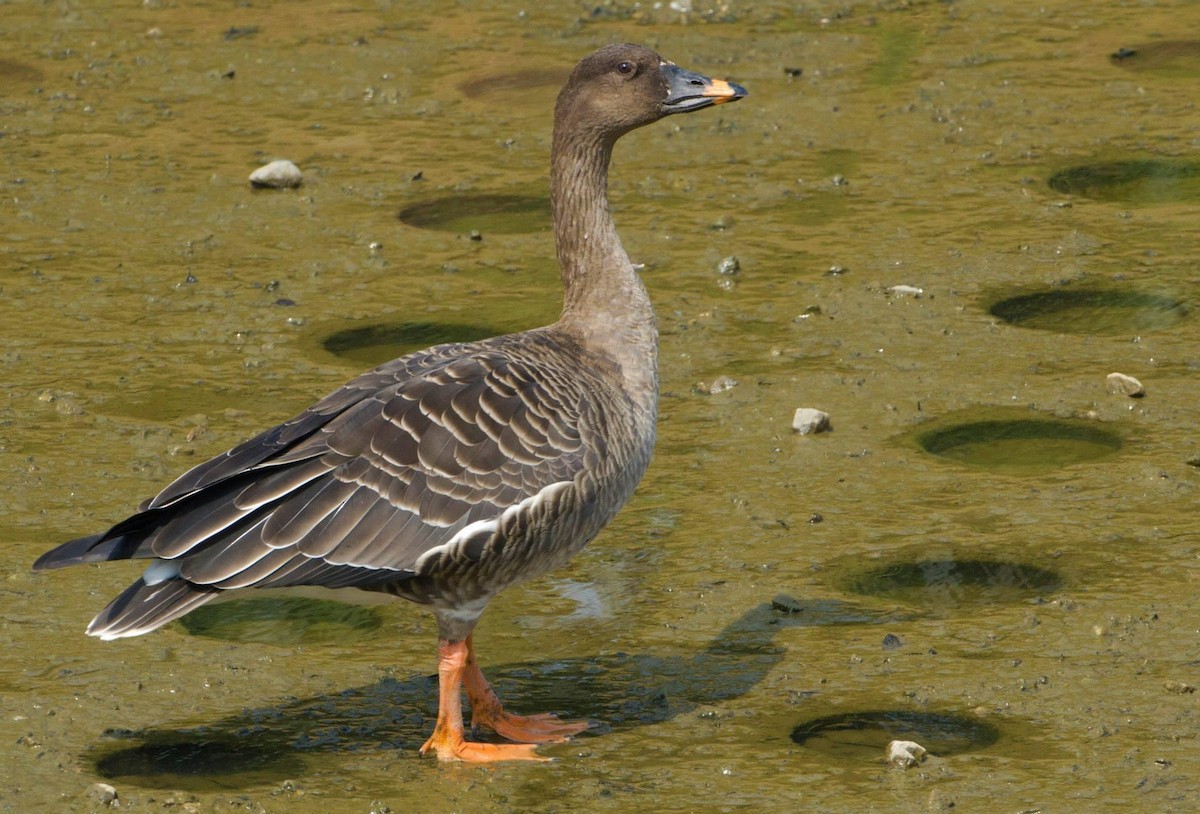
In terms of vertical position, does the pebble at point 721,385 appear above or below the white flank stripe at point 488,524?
below

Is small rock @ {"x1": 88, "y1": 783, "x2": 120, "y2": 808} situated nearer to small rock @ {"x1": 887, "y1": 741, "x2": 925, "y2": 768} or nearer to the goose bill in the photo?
small rock @ {"x1": 887, "y1": 741, "x2": 925, "y2": 768}

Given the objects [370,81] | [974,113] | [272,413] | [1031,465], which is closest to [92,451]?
[272,413]

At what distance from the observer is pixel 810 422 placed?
8953mm

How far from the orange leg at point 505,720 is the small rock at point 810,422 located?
2.70m

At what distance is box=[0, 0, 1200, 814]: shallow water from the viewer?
6.46 m

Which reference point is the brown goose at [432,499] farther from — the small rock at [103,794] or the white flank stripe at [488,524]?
the small rock at [103,794]

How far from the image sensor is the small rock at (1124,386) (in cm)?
909

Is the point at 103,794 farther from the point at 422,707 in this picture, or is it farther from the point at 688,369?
the point at 688,369

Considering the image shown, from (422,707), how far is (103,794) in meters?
1.32

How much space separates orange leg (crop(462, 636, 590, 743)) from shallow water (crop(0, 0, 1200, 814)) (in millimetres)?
103

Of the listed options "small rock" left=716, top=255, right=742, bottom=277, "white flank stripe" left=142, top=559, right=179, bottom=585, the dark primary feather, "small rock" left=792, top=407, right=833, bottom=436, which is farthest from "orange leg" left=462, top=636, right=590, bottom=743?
"small rock" left=716, top=255, right=742, bottom=277

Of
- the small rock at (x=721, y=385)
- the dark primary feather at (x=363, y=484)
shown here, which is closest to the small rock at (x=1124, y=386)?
the small rock at (x=721, y=385)

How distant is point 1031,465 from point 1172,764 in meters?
2.76

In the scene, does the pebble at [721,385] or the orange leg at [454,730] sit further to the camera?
the pebble at [721,385]
